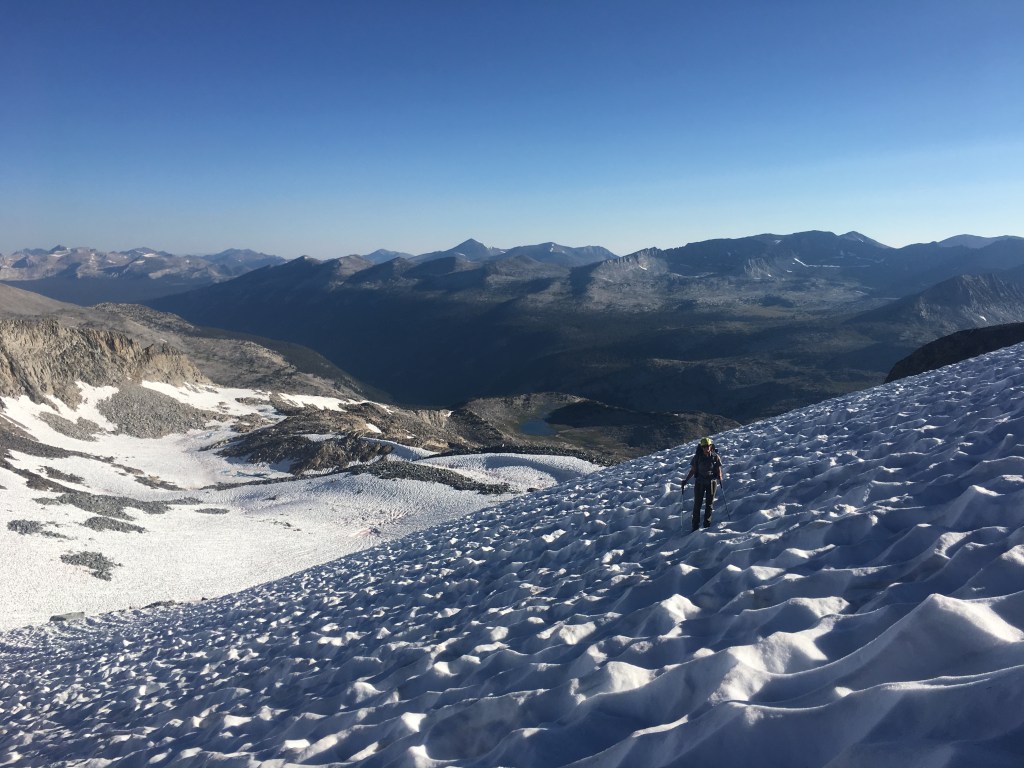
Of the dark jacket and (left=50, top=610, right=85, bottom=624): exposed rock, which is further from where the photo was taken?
(left=50, top=610, right=85, bottom=624): exposed rock

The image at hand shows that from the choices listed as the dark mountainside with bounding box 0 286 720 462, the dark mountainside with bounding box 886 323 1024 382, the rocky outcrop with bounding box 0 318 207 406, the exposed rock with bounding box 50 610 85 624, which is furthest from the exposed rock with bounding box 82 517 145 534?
the dark mountainside with bounding box 886 323 1024 382

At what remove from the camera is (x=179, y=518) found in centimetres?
3431

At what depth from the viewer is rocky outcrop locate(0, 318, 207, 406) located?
2388 inches

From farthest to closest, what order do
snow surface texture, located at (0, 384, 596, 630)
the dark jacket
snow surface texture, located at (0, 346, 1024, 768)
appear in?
1. snow surface texture, located at (0, 384, 596, 630)
2. the dark jacket
3. snow surface texture, located at (0, 346, 1024, 768)

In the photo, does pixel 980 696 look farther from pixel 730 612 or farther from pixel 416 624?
pixel 416 624

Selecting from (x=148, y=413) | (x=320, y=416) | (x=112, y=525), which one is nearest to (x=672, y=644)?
(x=112, y=525)

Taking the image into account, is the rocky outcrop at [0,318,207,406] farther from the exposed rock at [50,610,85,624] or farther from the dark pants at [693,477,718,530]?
the dark pants at [693,477,718,530]

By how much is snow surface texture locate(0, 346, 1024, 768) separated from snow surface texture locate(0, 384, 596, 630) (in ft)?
40.7

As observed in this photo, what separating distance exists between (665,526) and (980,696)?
6468mm

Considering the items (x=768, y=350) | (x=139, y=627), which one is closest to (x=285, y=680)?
(x=139, y=627)

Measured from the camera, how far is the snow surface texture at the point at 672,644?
3029mm

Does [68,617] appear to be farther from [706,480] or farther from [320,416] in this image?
[320,416]

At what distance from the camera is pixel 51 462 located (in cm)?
4216

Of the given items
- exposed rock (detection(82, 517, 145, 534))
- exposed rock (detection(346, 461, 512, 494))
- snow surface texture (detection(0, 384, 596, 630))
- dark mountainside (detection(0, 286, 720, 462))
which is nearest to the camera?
snow surface texture (detection(0, 384, 596, 630))
